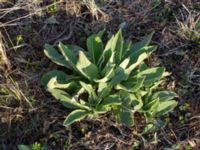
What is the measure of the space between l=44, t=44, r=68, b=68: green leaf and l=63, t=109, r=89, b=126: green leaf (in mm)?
301

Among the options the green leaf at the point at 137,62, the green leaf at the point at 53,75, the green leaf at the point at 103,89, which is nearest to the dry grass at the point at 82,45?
the green leaf at the point at 53,75

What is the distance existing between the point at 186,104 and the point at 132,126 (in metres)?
0.36

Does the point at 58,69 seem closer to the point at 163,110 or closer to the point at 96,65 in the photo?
the point at 96,65

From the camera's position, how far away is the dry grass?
2521 mm

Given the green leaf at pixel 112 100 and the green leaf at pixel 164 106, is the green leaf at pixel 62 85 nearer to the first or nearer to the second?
the green leaf at pixel 112 100

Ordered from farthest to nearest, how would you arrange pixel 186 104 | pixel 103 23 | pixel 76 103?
pixel 103 23
pixel 186 104
pixel 76 103

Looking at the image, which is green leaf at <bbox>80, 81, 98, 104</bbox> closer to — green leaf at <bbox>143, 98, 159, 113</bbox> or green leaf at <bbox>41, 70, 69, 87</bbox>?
green leaf at <bbox>41, 70, 69, 87</bbox>

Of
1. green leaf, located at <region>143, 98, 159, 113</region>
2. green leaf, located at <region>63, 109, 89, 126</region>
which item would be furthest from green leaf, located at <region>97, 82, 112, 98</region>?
green leaf, located at <region>143, 98, 159, 113</region>

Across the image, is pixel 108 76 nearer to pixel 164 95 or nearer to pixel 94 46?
pixel 94 46

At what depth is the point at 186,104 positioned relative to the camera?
2.65 metres

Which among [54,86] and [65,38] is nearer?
[54,86]

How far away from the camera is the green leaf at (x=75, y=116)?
7.96ft

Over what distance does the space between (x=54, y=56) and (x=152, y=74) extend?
0.58 metres

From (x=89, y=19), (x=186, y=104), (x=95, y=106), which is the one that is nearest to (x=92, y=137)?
(x=95, y=106)
